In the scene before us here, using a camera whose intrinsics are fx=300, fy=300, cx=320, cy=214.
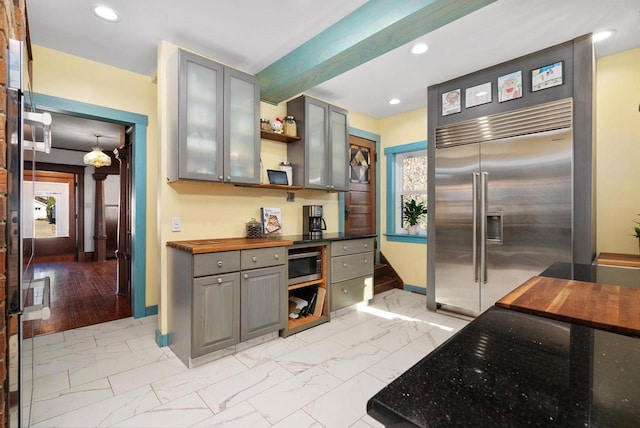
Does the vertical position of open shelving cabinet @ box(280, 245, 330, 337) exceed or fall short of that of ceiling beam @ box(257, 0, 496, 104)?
it falls short

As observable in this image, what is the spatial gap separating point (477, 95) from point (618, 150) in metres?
1.34

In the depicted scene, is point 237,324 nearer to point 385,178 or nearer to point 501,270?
point 501,270

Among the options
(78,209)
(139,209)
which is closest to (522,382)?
(139,209)

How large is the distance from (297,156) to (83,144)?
5.68 m

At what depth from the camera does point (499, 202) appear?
9.87ft

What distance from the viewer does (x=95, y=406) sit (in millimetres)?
1843

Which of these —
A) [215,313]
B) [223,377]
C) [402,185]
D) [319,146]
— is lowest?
[223,377]

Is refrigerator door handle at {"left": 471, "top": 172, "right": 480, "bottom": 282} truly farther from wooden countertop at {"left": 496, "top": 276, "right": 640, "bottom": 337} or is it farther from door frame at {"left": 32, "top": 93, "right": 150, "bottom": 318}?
door frame at {"left": 32, "top": 93, "right": 150, "bottom": 318}

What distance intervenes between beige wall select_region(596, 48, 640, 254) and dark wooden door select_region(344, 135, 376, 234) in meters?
2.66

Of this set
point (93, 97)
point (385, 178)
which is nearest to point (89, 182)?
point (93, 97)

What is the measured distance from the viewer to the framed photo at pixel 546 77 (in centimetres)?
272

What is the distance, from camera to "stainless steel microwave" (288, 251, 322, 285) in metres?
2.97

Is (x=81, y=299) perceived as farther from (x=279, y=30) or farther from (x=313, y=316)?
(x=279, y=30)

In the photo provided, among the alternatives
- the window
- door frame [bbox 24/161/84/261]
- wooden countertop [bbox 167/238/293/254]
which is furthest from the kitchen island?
door frame [bbox 24/161/84/261]
